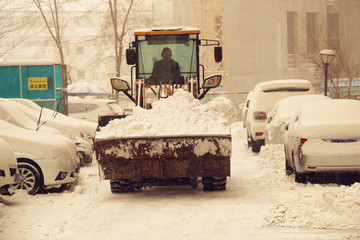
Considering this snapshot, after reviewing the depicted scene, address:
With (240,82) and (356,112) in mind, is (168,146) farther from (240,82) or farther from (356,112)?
(240,82)

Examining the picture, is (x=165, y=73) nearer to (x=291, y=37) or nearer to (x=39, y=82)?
(x=39, y=82)

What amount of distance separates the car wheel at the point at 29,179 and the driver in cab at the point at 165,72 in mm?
3092

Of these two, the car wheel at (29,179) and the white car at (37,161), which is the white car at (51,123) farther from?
the car wheel at (29,179)

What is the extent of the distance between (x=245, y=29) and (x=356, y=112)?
6003 cm


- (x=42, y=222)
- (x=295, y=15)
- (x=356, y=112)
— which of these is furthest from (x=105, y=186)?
(x=295, y=15)

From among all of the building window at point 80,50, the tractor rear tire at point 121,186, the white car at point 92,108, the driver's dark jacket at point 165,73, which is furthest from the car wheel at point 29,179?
the building window at point 80,50

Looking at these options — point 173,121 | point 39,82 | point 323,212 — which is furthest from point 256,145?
point 39,82

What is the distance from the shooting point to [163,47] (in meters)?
13.5

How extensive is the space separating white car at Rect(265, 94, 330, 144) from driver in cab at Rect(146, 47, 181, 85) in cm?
302

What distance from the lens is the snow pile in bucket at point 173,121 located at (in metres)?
10.4

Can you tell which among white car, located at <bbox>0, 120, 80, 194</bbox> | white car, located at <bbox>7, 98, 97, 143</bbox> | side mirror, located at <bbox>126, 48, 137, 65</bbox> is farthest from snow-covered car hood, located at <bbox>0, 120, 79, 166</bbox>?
white car, located at <bbox>7, 98, 97, 143</bbox>

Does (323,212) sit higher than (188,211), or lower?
higher

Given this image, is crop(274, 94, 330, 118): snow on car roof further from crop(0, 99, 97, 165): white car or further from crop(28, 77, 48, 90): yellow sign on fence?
crop(28, 77, 48, 90): yellow sign on fence

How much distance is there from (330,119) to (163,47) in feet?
12.5
